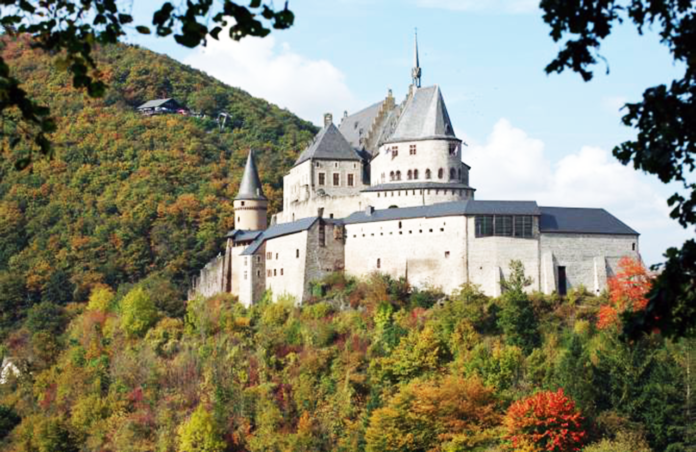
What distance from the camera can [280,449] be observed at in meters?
54.3

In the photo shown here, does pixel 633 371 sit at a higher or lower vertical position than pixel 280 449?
higher

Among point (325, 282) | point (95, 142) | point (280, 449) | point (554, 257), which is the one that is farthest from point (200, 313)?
point (95, 142)

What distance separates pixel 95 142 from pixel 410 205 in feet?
164

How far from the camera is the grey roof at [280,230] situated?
205 feet

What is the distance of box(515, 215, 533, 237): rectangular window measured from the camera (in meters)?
57.6

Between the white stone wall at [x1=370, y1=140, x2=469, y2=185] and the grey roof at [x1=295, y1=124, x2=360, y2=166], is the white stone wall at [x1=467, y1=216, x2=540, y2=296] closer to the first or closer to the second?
the white stone wall at [x1=370, y1=140, x2=469, y2=185]

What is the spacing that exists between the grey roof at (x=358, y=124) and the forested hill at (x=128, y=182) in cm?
1042

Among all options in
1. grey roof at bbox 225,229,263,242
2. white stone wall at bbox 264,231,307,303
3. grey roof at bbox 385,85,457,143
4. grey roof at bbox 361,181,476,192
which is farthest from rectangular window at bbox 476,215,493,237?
grey roof at bbox 225,229,263,242

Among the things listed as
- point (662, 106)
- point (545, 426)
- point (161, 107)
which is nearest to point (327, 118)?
point (545, 426)

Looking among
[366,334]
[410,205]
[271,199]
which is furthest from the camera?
[271,199]

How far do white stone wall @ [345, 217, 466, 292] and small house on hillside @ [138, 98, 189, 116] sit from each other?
6019 centimetres

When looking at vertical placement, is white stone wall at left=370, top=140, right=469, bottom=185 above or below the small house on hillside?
below

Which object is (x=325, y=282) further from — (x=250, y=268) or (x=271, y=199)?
(x=271, y=199)

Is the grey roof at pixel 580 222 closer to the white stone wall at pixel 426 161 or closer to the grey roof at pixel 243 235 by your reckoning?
the white stone wall at pixel 426 161
